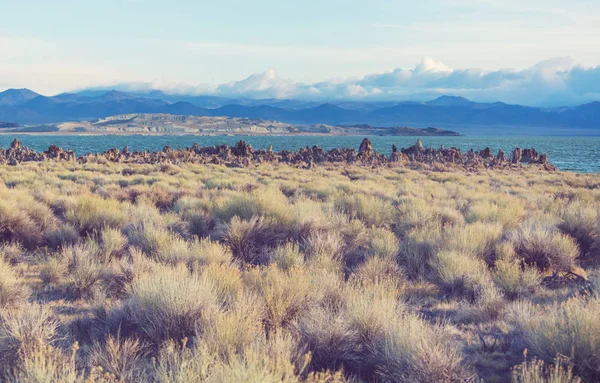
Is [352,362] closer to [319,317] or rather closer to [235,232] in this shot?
[319,317]

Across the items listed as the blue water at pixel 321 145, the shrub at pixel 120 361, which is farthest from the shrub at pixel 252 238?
the blue water at pixel 321 145

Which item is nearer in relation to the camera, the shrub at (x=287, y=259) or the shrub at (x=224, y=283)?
the shrub at (x=224, y=283)

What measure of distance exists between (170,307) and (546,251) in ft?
22.4

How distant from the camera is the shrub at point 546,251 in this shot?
8250 millimetres

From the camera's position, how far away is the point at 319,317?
488 cm

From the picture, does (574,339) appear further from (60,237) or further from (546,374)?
(60,237)

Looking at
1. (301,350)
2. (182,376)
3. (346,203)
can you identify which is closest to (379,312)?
(301,350)

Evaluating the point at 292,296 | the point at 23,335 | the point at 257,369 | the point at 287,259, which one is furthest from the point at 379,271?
the point at 23,335

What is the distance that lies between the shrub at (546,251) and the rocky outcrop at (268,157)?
26253 millimetres

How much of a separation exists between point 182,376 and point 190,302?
1553 millimetres

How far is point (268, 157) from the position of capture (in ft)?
129

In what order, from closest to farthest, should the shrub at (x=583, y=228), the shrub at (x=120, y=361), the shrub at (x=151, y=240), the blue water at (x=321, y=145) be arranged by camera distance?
the shrub at (x=120, y=361) < the shrub at (x=151, y=240) < the shrub at (x=583, y=228) < the blue water at (x=321, y=145)

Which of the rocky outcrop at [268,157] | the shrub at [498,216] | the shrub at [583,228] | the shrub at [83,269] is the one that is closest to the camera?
the shrub at [83,269]

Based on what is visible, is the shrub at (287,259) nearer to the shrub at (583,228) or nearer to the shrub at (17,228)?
the shrub at (17,228)
